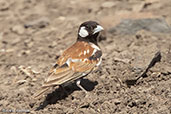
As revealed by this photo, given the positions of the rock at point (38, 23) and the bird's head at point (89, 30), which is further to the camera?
the rock at point (38, 23)

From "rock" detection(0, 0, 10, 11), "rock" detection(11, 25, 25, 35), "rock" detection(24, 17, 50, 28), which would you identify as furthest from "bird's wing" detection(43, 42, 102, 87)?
"rock" detection(0, 0, 10, 11)

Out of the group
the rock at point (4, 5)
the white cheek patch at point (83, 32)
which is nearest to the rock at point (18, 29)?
the rock at point (4, 5)

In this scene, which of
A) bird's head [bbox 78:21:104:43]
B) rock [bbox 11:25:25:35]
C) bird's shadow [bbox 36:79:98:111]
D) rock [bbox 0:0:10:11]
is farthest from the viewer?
rock [bbox 0:0:10:11]

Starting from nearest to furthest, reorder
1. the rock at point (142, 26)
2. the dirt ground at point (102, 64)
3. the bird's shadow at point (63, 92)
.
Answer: the dirt ground at point (102, 64), the bird's shadow at point (63, 92), the rock at point (142, 26)

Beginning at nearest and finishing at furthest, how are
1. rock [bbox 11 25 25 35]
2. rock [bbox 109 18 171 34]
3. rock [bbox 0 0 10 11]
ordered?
rock [bbox 109 18 171 34] → rock [bbox 11 25 25 35] → rock [bbox 0 0 10 11]

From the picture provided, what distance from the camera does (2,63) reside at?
977cm

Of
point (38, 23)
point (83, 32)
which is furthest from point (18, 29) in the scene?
point (83, 32)

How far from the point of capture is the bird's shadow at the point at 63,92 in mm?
7426

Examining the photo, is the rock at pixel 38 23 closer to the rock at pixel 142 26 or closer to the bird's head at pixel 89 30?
the rock at pixel 142 26

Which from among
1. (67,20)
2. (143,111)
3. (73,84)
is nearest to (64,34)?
(67,20)

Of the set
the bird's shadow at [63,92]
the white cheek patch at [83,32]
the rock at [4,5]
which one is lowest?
the bird's shadow at [63,92]

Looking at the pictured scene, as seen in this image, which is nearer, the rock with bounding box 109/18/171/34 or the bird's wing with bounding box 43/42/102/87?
the bird's wing with bounding box 43/42/102/87

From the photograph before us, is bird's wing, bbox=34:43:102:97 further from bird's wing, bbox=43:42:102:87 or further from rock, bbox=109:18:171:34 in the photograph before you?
rock, bbox=109:18:171:34

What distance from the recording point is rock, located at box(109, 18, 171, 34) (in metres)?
10.1
